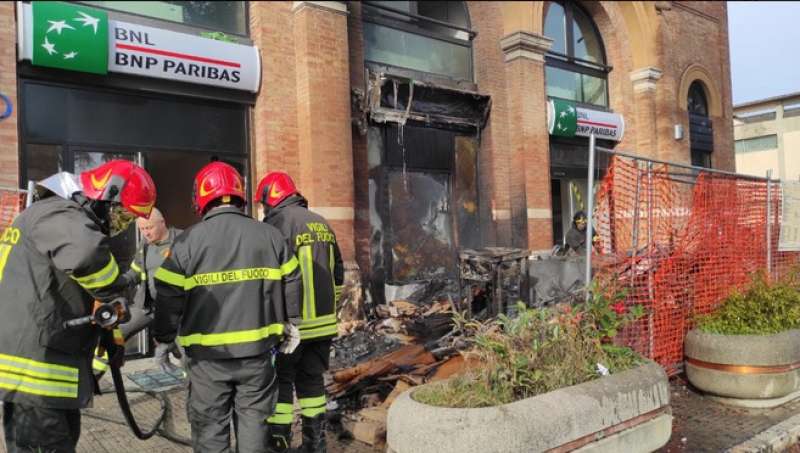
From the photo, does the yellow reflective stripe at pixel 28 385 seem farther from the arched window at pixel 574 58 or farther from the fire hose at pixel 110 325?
the arched window at pixel 574 58

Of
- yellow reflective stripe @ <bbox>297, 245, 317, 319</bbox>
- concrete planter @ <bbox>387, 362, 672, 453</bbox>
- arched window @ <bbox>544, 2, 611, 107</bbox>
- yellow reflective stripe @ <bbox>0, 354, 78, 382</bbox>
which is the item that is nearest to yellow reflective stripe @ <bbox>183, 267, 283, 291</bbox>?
yellow reflective stripe @ <bbox>0, 354, 78, 382</bbox>

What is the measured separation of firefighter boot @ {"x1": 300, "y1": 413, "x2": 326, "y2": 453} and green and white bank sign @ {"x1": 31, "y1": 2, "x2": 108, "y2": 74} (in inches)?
218

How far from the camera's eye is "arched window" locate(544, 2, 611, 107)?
547 inches

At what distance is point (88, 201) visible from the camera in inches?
119

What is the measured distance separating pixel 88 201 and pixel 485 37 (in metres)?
10.7

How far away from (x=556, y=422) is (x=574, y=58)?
12.6 meters

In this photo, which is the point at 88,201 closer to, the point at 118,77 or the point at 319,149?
the point at 118,77

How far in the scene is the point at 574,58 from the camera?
14297 mm

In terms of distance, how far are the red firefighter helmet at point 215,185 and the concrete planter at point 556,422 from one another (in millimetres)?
1684

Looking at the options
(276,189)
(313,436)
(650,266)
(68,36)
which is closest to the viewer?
(313,436)

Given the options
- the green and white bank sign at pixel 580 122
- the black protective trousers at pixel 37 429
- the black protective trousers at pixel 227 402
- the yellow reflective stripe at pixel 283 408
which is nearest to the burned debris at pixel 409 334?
the yellow reflective stripe at pixel 283 408

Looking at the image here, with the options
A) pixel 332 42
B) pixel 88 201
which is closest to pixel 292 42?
pixel 332 42

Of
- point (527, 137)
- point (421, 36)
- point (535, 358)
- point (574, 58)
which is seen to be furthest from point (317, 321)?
point (574, 58)

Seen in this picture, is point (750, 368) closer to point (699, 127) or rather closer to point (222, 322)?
point (222, 322)
